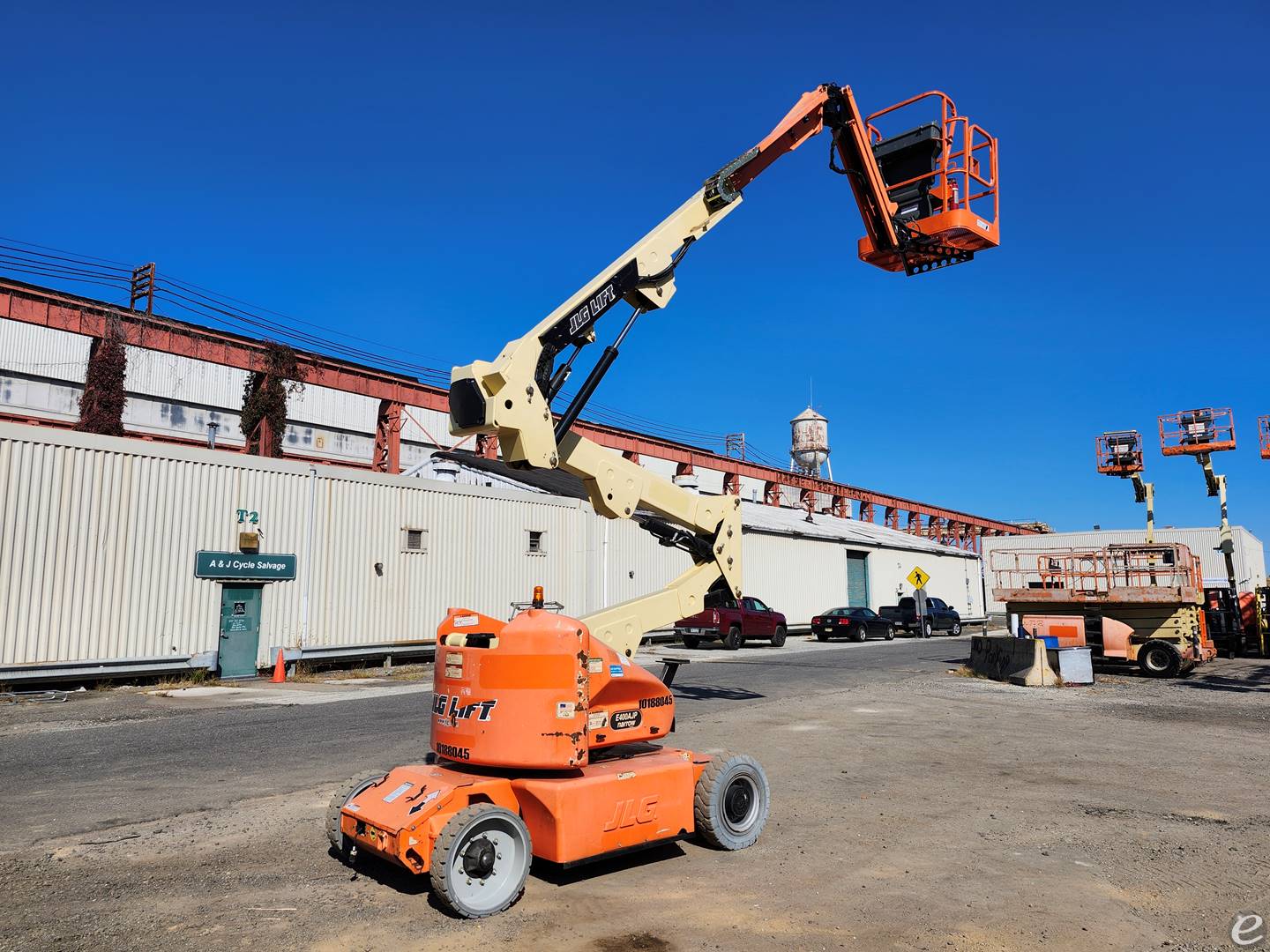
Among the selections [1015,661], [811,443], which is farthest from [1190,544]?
[1015,661]

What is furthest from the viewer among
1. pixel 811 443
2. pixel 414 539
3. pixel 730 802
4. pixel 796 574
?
pixel 811 443

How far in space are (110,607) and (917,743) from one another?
49.8ft

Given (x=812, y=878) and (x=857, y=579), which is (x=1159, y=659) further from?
(x=857, y=579)

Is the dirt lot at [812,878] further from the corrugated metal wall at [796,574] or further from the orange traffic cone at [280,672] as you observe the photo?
the corrugated metal wall at [796,574]

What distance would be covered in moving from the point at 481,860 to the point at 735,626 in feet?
81.4

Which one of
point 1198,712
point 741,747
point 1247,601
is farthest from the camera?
point 1247,601

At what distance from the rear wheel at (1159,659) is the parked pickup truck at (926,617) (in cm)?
1736

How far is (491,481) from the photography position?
28328 millimetres

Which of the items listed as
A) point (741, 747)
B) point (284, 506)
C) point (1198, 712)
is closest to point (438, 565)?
point (284, 506)

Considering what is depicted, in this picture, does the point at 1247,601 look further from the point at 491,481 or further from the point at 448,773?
the point at 448,773

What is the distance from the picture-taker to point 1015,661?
18469 millimetres

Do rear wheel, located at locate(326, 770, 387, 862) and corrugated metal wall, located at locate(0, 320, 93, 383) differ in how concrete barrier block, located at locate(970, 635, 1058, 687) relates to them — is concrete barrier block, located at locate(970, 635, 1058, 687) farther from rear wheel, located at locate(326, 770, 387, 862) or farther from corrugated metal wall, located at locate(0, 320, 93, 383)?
corrugated metal wall, located at locate(0, 320, 93, 383)

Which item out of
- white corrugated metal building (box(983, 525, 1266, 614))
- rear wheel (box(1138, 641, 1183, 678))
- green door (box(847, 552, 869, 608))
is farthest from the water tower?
rear wheel (box(1138, 641, 1183, 678))

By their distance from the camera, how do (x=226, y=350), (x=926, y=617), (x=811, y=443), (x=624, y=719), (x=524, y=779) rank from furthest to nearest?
(x=811, y=443) < (x=926, y=617) < (x=226, y=350) < (x=624, y=719) < (x=524, y=779)
